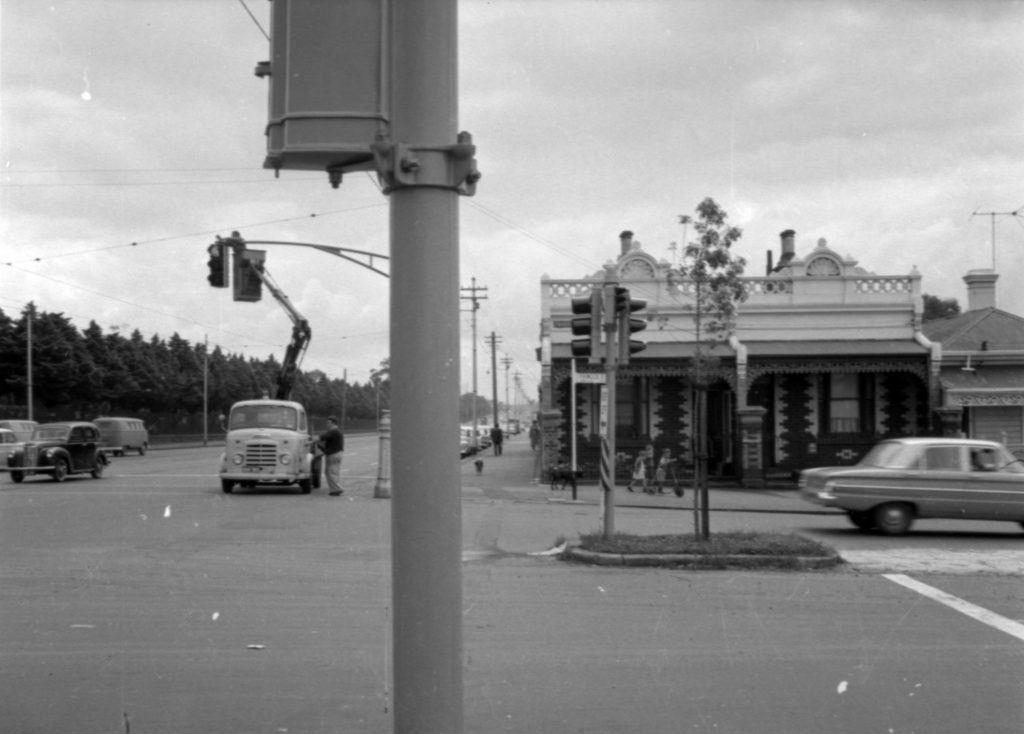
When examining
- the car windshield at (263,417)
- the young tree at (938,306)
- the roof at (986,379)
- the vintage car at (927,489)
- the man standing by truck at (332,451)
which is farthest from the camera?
the young tree at (938,306)

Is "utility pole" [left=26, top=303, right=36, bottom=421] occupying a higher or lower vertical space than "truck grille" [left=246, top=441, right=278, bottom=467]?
higher

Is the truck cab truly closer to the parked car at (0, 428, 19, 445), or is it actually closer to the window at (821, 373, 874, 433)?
the parked car at (0, 428, 19, 445)

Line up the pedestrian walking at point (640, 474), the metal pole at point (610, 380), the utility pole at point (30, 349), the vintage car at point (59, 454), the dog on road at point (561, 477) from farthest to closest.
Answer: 1. the utility pole at point (30, 349)
2. the vintage car at point (59, 454)
3. the pedestrian walking at point (640, 474)
4. the dog on road at point (561, 477)
5. the metal pole at point (610, 380)

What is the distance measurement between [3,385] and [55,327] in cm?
393

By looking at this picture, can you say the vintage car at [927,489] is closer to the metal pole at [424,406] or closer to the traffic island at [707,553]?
the traffic island at [707,553]

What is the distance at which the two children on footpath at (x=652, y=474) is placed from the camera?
27.0 metres

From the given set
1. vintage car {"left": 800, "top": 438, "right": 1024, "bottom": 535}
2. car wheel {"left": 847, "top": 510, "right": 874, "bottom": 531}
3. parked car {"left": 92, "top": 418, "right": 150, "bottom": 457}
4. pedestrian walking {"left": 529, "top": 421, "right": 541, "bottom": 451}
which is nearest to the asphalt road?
vintage car {"left": 800, "top": 438, "right": 1024, "bottom": 535}

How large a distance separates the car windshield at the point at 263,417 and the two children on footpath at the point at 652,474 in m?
9.25

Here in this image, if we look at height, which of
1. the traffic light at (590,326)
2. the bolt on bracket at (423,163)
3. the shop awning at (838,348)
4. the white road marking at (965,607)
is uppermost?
the shop awning at (838,348)

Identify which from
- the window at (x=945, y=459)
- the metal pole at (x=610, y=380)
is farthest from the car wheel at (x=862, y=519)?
the metal pole at (x=610, y=380)

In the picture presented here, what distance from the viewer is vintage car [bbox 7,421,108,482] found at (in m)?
28.1

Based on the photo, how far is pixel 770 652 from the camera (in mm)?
7812

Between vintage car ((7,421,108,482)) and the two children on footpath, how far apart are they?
15.5m

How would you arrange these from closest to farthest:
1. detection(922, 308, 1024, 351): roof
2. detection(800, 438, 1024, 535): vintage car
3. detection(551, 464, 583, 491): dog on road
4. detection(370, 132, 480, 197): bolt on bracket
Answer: detection(370, 132, 480, 197): bolt on bracket
detection(800, 438, 1024, 535): vintage car
detection(551, 464, 583, 491): dog on road
detection(922, 308, 1024, 351): roof
